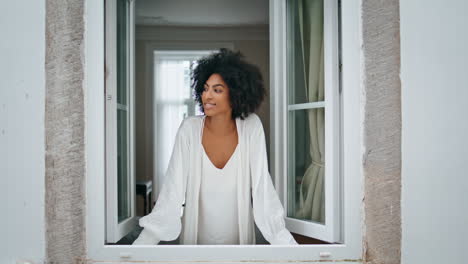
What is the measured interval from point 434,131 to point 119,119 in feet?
6.23

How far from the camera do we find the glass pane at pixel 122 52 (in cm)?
271

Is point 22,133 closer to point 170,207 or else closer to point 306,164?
point 170,207

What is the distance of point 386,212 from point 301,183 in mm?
694

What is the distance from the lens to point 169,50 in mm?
6652

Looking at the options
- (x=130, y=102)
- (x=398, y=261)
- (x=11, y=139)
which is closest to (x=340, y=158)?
(x=398, y=261)

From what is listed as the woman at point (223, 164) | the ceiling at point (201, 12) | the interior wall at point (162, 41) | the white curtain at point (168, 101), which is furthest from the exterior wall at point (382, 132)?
the white curtain at point (168, 101)

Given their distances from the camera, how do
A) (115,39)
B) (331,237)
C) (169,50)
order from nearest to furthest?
1. (331,237)
2. (115,39)
3. (169,50)

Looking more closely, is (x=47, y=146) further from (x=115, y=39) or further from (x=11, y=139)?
(x=115, y=39)

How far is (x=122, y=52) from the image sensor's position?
9.14 ft

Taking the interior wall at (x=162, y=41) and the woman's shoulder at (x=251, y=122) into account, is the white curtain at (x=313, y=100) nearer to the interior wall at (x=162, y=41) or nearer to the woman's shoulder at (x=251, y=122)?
the woman's shoulder at (x=251, y=122)

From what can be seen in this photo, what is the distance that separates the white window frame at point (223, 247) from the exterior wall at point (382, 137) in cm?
5

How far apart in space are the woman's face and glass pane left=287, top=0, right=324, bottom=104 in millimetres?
466

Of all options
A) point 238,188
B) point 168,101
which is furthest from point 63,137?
point 168,101

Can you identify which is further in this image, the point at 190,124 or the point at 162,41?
the point at 162,41
